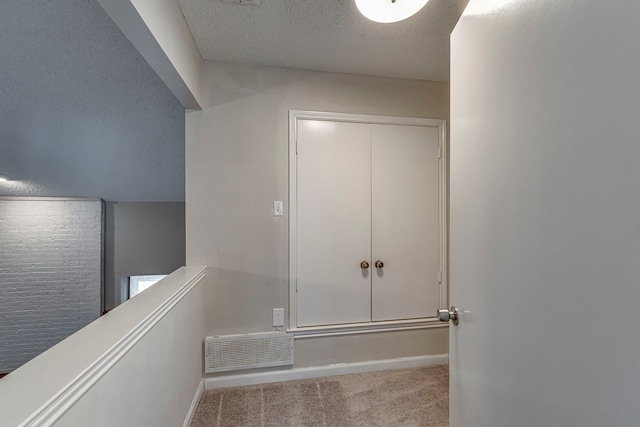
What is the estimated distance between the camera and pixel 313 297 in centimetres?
208

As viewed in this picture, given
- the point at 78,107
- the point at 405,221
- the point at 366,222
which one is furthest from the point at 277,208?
the point at 78,107

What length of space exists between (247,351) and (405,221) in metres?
1.54

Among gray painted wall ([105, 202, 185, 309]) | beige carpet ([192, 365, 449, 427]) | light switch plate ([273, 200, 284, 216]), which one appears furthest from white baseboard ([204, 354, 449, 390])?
gray painted wall ([105, 202, 185, 309])

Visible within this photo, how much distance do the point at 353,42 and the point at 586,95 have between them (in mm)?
1542

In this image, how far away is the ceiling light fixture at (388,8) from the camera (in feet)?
3.90

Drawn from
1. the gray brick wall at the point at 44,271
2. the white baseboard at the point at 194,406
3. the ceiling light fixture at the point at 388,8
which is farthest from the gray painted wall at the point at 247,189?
the gray brick wall at the point at 44,271

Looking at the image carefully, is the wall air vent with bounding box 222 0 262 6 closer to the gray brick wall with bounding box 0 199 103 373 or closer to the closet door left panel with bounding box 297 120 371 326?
the closet door left panel with bounding box 297 120 371 326

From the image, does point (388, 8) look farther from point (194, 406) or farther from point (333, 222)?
point (194, 406)

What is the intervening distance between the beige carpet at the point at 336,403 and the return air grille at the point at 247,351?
15 cm

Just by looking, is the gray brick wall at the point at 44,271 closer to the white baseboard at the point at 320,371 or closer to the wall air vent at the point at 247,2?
the white baseboard at the point at 320,371

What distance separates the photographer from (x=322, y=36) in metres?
1.69

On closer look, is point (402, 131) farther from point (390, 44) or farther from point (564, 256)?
point (564, 256)

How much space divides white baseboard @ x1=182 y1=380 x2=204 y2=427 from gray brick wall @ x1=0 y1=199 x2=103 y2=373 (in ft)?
14.8

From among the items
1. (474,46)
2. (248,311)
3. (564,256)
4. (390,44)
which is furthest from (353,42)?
(248,311)
